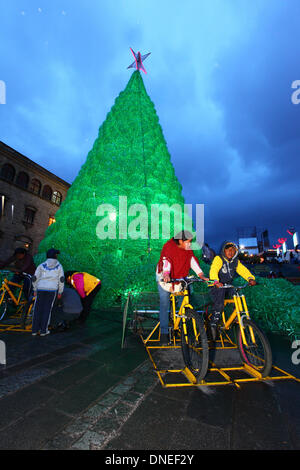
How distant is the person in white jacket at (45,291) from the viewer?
450cm

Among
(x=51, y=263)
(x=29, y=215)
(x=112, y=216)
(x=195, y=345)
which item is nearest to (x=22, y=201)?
(x=29, y=215)

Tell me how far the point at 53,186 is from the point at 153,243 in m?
23.1

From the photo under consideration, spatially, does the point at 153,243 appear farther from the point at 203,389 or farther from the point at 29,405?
the point at 29,405

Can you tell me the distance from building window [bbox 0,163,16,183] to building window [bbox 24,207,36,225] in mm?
3338

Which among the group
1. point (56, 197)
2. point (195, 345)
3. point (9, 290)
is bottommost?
point (195, 345)

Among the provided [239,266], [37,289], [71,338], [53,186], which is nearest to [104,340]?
[71,338]

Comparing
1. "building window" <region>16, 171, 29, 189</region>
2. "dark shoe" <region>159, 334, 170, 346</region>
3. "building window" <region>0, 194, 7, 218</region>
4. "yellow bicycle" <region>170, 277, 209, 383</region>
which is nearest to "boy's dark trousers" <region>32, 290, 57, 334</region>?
"dark shoe" <region>159, 334, 170, 346</region>

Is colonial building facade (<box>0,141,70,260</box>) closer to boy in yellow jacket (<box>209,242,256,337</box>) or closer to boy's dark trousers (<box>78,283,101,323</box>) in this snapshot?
boy's dark trousers (<box>78,283,101,323</box>)

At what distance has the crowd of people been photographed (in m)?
4.55

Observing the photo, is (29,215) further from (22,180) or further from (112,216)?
(112,216)

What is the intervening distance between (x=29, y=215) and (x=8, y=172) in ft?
15.4

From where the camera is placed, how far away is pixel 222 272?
11.9 ft
